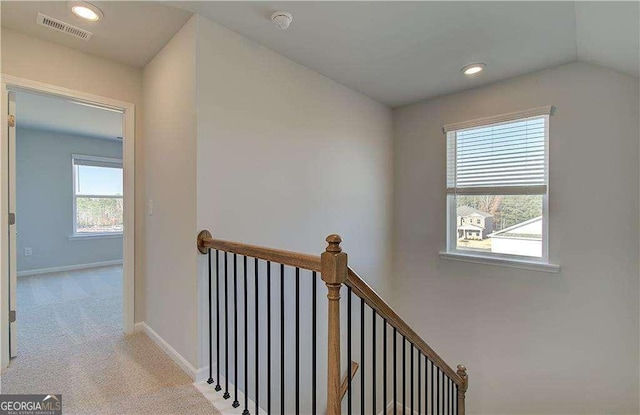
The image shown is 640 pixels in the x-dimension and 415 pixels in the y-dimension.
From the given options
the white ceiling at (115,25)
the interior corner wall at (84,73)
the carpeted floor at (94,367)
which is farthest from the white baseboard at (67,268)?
the white ceiling at (115,25)

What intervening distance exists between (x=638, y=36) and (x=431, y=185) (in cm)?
193

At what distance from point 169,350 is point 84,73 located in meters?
2.26

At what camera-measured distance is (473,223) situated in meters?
3.21

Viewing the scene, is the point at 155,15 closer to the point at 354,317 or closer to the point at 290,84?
the point at 290,84

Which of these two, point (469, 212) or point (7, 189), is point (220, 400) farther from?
point (469, 212)

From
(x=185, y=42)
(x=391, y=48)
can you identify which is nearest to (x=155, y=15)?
(x=185, y=42)

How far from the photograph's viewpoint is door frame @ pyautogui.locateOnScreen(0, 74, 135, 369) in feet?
6.67

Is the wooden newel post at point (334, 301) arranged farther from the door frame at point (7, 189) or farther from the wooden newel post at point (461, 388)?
the door frame at point (7, 189)

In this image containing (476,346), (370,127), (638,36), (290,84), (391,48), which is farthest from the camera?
(370,127)

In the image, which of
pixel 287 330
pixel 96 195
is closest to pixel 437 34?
pixel 287 330

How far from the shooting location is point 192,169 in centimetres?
192

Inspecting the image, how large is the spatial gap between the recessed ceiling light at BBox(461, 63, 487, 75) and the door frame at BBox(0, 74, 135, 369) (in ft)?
9.65

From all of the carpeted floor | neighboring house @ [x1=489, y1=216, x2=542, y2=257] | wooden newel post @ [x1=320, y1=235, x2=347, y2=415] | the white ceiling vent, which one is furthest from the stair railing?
the white ceiling vent

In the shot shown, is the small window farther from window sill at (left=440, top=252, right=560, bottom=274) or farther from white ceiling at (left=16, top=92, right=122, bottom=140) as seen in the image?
window sill at (left=440, top=252, right=560, bottom=274)
